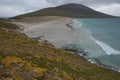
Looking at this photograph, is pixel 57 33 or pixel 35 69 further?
pixel 57 33

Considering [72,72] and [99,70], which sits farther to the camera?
[99,70]

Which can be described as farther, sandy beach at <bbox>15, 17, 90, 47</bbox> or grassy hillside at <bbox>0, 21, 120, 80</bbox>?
sandy beach at <bbox>15, 17, 90, 47</bbox>

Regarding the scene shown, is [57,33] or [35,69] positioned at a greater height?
[35,69]

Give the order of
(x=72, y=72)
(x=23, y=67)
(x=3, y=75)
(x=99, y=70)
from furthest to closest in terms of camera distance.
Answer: (x=99, y=70)
(x=72, y=72)
(x=23, y=67)
(x=3, y=75)

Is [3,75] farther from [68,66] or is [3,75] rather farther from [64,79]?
[68,66]

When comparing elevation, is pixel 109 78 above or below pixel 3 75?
below

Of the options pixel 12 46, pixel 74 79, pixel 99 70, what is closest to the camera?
pixel 74 79

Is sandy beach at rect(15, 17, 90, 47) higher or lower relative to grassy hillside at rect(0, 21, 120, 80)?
lower

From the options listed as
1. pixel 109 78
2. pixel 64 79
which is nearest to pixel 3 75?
pixel 64 79

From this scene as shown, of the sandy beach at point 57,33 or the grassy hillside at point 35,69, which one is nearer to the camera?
the grassy hillside at point 35,69

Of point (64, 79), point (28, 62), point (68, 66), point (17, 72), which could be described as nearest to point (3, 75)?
point (17, 72)

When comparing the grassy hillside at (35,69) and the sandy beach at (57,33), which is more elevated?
the grassy hillside at (35,69)
